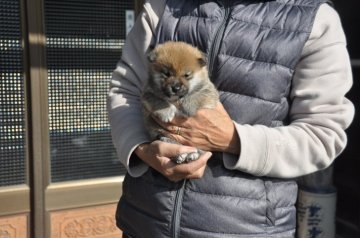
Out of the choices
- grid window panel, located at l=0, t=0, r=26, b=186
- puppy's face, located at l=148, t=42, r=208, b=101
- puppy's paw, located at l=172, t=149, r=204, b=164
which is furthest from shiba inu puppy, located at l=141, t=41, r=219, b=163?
grid window panel, located at l=0, t=0, r=26, b=186

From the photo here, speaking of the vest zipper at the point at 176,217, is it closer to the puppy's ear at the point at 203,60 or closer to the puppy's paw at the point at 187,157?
the puppy's paw at the point at 187,157

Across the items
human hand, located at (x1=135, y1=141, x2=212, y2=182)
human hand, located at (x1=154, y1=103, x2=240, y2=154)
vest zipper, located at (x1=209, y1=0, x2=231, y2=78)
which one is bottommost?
human hand, located at (x1=135, y1=141, x2=212, y2=182)

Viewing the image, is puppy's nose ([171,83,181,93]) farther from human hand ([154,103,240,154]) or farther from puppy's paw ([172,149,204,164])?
puppy's paw ([172,149,204,164])

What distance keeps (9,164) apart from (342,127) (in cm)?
266

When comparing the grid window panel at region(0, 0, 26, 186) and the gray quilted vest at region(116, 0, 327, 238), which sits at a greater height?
the gray quilted vest at region(116, 0, 327, 238)

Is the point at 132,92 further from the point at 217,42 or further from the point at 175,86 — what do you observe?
the point at 217,42

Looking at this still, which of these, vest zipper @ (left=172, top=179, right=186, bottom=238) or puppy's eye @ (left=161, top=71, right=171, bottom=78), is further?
puppy's eye @ (left=161, top=71, right=171, bottom=78)

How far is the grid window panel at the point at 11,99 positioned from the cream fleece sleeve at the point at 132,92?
1.97 m

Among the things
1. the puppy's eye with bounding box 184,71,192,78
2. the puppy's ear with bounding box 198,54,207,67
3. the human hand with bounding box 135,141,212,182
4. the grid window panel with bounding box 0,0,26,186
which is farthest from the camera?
the grid window panel with bounding box 0,0,26,186

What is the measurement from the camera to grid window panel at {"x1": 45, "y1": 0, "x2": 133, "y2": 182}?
347 centimetres

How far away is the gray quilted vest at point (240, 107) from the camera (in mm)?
1375

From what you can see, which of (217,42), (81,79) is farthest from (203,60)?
(81,79)

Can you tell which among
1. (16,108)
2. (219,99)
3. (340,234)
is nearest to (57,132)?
(16,108)

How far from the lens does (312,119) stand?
1412 millimetres
